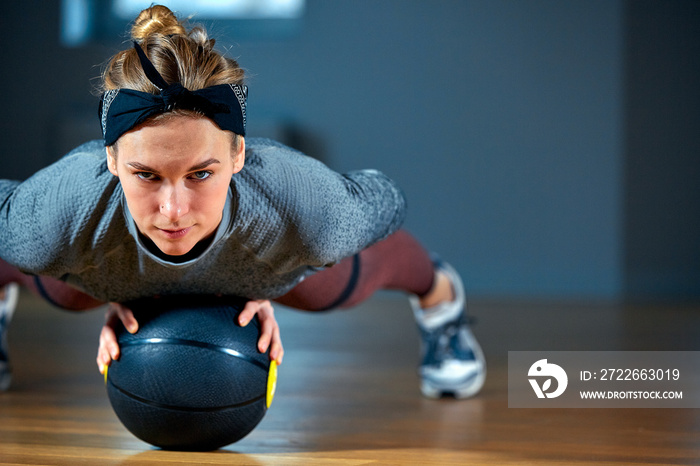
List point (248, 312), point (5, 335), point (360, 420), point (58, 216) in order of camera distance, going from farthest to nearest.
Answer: point (5, 335) < point (360, 420) < point (248, 312) < point (58, 216)

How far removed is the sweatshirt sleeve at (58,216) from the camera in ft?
3.43

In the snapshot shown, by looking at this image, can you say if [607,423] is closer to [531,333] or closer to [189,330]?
[189,330]

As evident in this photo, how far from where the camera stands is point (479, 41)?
135 inches

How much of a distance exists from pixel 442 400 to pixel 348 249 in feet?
1.67

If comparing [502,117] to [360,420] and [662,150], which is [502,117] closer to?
[662,150]

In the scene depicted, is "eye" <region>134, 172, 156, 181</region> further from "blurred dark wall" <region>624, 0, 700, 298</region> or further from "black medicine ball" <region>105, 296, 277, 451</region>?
"blurred dark wall" <region>624, 0, 700, 298</region>

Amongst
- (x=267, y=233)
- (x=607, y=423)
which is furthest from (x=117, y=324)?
(x=607, y=423)

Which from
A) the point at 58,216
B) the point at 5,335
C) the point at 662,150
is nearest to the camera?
the point at 58,216

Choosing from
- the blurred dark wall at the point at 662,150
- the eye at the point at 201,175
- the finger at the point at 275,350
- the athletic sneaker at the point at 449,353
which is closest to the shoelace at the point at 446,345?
the athletic sneaker at the point at 449,353

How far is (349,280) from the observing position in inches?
56.0

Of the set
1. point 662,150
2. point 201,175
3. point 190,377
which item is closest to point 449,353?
point 190,377

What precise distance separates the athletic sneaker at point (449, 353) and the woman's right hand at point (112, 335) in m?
0.67

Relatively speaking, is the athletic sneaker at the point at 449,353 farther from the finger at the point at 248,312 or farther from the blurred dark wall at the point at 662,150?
the blurred dark wall at the point at 662,150

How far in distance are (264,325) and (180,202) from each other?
11.3 inches
